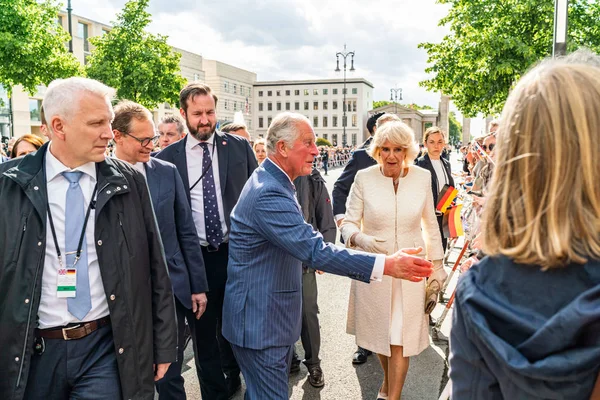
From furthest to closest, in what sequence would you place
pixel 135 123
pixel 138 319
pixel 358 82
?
1. pixel 358 82
2. pixel 135 123
3. pixel 138 319

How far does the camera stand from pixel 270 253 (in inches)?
115

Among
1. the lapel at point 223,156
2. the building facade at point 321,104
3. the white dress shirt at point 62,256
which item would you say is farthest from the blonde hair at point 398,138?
the building facade at point 321,104

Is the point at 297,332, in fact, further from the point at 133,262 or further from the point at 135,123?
the point at 135,123

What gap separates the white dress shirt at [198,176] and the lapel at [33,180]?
1795 millimetres

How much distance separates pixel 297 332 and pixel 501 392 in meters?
1.80

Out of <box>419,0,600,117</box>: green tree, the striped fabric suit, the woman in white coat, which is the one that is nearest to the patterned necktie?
the woman in white coat

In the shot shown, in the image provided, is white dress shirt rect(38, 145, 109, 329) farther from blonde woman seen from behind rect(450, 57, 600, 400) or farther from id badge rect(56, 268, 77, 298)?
blonde woman seen from behind rect(450, 57, 600, 400)

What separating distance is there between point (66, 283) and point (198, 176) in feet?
6.57

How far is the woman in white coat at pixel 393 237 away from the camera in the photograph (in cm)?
396

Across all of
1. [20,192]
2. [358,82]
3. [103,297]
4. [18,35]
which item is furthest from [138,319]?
[358,82]

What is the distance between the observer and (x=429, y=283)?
13.2 feet

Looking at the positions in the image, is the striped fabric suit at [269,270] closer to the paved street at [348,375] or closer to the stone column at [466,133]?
the paved street at [348,375]

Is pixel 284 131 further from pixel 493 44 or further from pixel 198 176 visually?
pixel 493 44

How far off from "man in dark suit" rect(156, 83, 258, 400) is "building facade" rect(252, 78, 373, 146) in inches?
4492
